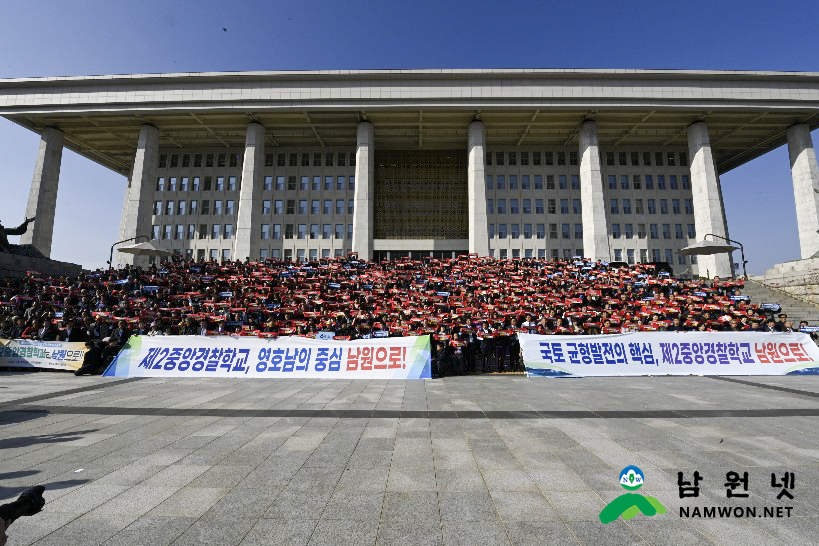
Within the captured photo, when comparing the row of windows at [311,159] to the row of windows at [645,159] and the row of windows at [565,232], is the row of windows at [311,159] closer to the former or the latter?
the row of windows at [565,232]

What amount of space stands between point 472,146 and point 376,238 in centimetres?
1560

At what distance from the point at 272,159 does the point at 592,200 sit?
39.3 m

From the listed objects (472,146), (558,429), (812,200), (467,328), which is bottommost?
(558,429)

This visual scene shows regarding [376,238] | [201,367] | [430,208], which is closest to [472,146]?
[430,208]

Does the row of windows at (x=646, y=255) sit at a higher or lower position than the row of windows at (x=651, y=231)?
lower

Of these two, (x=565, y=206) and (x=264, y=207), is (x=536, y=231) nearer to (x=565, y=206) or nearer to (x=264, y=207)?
(x=565, y=206)

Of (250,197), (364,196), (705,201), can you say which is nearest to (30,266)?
(250,197)

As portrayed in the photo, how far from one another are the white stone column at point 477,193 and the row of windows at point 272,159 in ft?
57.4

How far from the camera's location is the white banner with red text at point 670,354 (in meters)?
14.6

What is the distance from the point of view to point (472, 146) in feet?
140

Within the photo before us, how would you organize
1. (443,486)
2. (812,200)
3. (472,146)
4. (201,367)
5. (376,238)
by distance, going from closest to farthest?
(443,486) → (201,367) → (812,200) → (472,146) → (376,238)

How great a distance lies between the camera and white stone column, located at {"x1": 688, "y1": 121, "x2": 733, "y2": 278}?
38.8m

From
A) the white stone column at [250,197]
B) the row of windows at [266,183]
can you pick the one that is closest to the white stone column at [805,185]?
the row of windows at [266,183]

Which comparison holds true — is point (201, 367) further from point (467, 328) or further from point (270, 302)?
point (467, 328)
